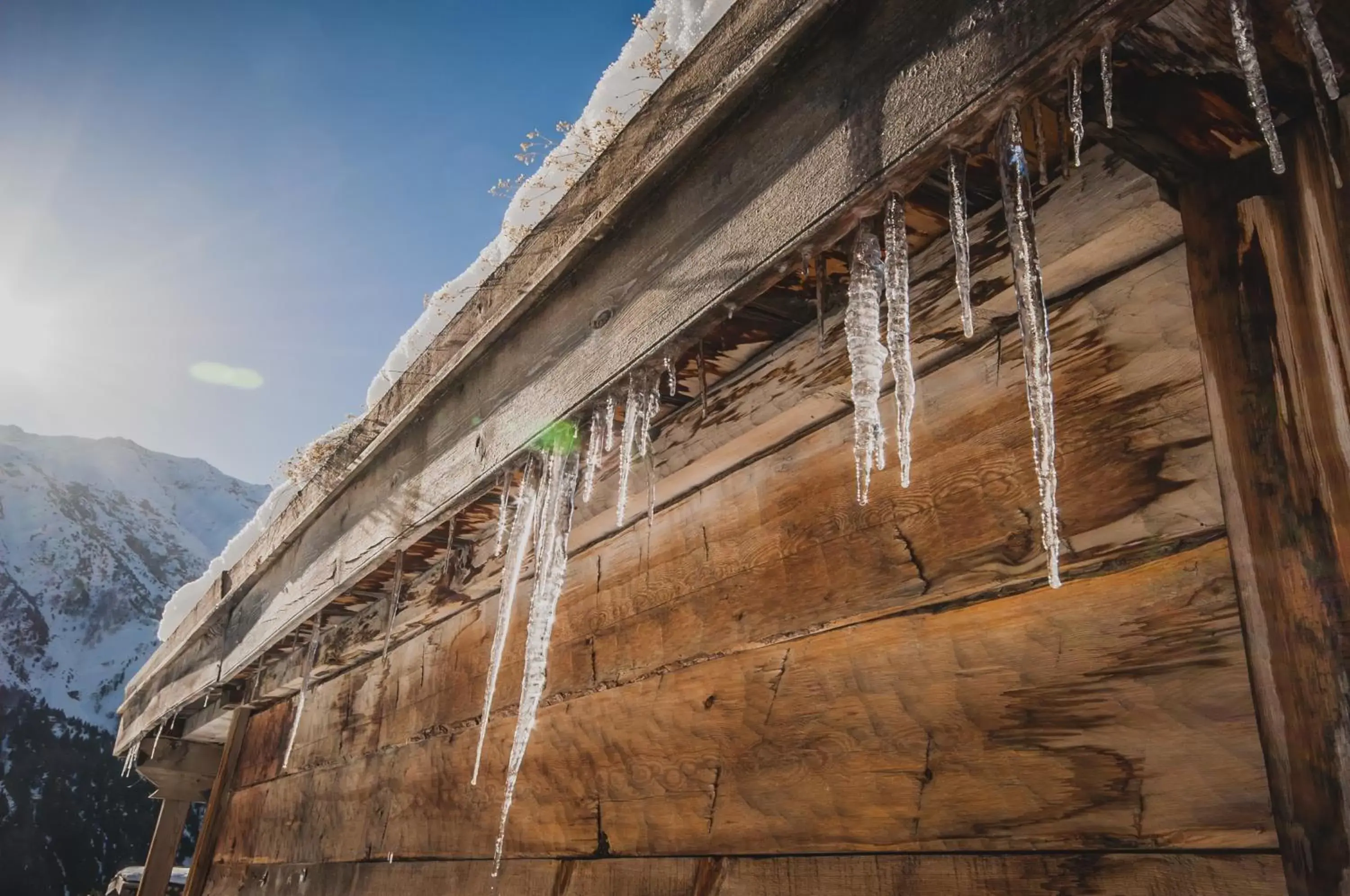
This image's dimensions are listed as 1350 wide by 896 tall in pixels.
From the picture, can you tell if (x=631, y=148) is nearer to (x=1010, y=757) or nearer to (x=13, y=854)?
(x=1010, y=757)

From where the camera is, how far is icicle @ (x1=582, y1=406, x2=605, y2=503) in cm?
122

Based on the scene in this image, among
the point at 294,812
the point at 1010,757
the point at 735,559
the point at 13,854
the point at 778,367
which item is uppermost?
the point at 778,367

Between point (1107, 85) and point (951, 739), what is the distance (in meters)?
0.80

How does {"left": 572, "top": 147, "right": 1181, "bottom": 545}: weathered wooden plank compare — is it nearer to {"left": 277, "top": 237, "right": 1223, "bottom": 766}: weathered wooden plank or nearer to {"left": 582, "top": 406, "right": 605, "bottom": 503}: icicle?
{"left": 277, "top": 237, "right": 1223, "bottom": 766}: weathered wooden plank

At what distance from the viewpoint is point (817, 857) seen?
1128mm

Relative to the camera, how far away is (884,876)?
1023mm

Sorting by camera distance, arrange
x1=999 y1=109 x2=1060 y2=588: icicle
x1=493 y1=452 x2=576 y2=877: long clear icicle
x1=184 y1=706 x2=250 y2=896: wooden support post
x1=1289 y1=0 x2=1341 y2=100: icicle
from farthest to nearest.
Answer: x1=184 y1=706 x2=250 y2=896: wooden support post → x1=493 y1=452 x2=576 y2=877: long clear icicle → x1=999 y1=109 x2=1060 y2=588: icicle → x1=1289 y1=0 x2=1341 y2=100: icicle

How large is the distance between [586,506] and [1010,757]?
1266 millimetres

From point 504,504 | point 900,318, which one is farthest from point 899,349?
point 504,504

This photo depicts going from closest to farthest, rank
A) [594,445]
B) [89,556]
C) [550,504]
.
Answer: [594,445] → [550,504] → [89,556]

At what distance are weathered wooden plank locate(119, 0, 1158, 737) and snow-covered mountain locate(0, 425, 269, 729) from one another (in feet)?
158

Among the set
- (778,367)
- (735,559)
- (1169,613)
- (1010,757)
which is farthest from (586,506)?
(1169,613)

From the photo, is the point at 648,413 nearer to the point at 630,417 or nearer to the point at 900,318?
the point at 630,417

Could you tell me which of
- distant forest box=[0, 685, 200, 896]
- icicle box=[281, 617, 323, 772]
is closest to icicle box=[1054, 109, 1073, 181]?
icicle box=[281, 617, 323, 772]
